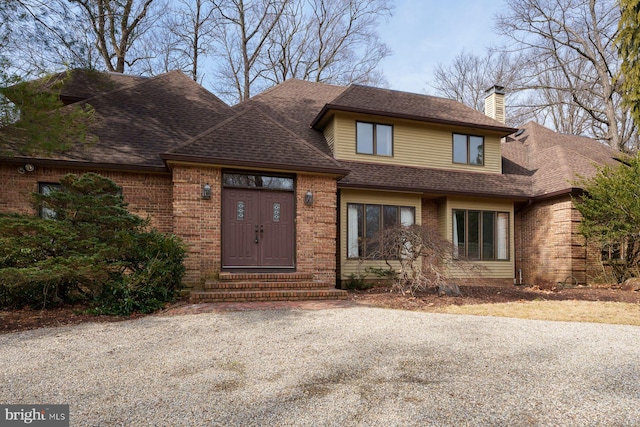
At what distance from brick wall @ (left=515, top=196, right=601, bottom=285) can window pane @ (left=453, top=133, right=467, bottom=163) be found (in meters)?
2.82

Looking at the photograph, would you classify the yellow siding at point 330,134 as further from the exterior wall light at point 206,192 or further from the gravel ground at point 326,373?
the gravel ground at point 326,373

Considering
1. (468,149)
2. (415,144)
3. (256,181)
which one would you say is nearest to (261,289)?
(256,181)

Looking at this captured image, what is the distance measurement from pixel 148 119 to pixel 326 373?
9.91m

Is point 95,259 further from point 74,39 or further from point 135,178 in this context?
point 74,39

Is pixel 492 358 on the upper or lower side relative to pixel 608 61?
lower

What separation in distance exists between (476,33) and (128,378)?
21.4 meters

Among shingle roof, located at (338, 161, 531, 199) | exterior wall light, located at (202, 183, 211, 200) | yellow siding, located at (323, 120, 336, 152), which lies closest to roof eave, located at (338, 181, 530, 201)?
shingle roof, located at (338, 161, 531, 199)

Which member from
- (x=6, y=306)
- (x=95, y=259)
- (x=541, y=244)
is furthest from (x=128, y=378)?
(x=541, y=244)

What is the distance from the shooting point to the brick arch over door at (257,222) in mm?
8758

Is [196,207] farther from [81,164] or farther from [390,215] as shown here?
[390,215]

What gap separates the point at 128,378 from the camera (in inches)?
141

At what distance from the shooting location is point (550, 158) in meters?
13.9

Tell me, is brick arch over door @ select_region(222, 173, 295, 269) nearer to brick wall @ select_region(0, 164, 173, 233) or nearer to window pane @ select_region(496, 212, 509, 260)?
brick wall @ select_region(0, 164, 173, 233)

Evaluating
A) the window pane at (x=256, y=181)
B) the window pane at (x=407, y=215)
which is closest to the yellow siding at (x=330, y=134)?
the window pane at (x=407, y=215)
